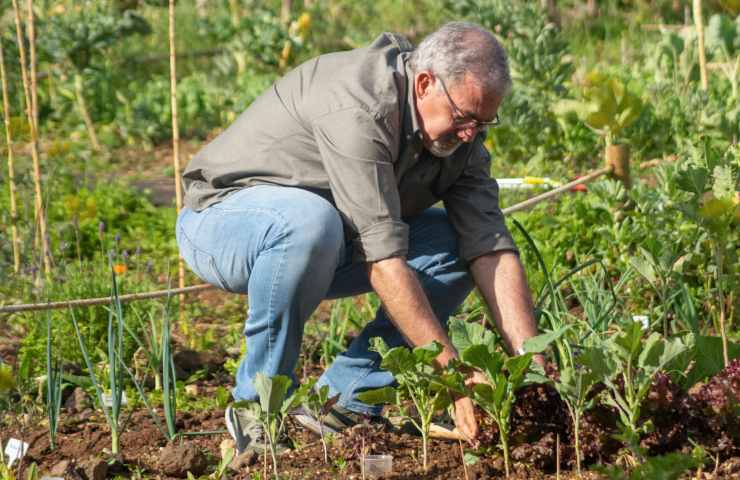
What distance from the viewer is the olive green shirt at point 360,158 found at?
2.75 m

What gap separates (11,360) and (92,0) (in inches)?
176

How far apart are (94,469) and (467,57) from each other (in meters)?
1.34

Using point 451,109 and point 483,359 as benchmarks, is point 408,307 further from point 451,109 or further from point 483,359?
point 451,109

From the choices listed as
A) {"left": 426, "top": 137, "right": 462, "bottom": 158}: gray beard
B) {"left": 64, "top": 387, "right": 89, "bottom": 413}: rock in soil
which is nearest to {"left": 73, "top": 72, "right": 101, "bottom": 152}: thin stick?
{"left": 64, "top": 387, "right": 89, "bottom": 413}: rock in soil

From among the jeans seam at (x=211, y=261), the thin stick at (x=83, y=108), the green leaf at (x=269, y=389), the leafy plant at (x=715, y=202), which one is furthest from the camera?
the thin stick at (x=83, y=108)

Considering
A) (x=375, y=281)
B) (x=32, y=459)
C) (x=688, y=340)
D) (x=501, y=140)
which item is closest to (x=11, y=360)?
(x=32, y=459)

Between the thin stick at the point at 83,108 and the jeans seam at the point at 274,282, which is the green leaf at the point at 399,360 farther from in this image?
the thin stick at the point at 83,108

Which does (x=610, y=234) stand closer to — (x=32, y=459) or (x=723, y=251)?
(x=723, y=251)

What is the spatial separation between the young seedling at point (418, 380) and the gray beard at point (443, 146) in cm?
57

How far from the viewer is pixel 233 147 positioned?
10.2ft

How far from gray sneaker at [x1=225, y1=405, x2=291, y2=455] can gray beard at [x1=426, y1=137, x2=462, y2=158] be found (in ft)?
2.69

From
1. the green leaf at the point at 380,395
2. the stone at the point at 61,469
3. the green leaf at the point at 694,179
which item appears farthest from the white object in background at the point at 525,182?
the stone at the point at 61,469

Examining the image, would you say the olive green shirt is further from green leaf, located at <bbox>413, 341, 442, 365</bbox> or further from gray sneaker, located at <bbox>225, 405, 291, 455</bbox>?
gray sneaker, located at <bbox>225, 405, 291, 455</bbox>

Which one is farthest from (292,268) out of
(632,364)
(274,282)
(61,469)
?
(632,364)
